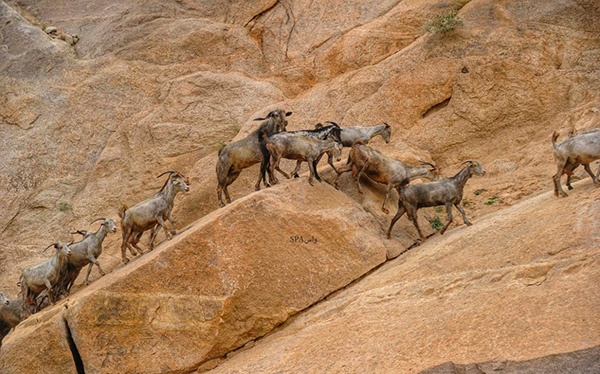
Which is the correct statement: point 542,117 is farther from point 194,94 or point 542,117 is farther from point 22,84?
point 22,84

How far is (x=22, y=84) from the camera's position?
80.3 feet

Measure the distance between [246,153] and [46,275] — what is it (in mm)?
5506

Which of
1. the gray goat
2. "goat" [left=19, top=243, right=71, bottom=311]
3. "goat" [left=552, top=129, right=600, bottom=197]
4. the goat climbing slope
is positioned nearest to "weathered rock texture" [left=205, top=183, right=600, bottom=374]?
the goat climbing slope

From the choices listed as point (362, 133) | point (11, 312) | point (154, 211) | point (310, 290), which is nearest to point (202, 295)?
point (310, 290)

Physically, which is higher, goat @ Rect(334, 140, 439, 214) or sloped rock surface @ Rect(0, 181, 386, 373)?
goat @ Rect(334, 140, 439, 214)

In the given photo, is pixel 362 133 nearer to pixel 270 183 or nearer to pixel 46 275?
pixel 270 183

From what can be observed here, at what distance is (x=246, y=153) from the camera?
16656mm

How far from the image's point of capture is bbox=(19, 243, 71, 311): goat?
1669cm

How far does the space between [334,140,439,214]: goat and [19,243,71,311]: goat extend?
6720 millimetres

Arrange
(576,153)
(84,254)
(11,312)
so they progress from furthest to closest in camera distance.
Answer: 1. (11,312)
2. (84,254)
3. (576,153)

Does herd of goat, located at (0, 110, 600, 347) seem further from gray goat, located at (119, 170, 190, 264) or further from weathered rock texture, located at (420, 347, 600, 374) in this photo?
weathered rock texture, located at (420, 347, 600, 374)

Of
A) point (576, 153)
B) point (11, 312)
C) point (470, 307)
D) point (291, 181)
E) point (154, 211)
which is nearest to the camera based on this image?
point (470, 307)

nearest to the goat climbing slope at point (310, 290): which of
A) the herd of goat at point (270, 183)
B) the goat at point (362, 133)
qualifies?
the herd of goat at point (270, 183)

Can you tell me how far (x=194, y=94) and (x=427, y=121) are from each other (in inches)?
313
